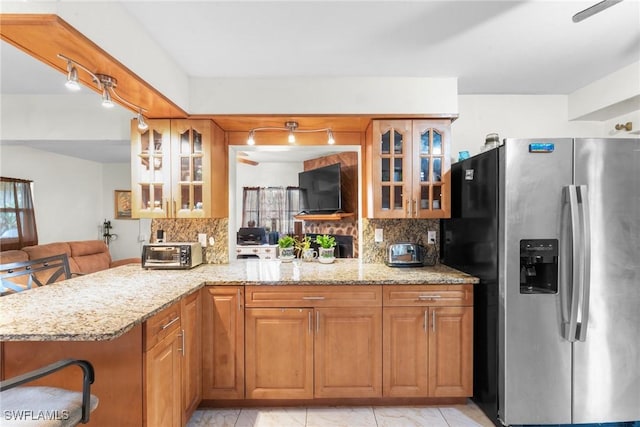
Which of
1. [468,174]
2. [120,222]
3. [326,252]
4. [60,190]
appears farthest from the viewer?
[120,222]

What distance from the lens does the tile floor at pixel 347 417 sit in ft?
6.86

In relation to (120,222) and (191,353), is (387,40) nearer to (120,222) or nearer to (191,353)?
(191,353)

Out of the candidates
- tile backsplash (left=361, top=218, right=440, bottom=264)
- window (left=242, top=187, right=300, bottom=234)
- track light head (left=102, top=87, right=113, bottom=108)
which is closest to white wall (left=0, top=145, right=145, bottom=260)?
window (left=242, top=187, right=300, bottom=234)

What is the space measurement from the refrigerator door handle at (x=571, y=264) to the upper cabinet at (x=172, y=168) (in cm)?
255

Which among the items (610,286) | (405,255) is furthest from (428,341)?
(610,286)

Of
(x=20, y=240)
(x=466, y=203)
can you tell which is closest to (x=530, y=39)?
(x=466, y=203)

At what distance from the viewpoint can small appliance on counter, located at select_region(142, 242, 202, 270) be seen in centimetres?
257

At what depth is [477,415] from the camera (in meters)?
2.19

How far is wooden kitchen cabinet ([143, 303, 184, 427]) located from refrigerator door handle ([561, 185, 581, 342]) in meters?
2.39

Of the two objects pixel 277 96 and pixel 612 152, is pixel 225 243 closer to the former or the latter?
pixel 277 96

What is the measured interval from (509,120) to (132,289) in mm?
3473

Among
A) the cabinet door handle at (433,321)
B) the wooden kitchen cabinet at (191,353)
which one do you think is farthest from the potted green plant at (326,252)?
the wooden kitchen cabinet at (191,353)

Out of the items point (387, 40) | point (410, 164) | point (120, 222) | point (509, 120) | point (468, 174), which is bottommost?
point (120, 222)

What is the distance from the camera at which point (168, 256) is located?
2.59 metres
